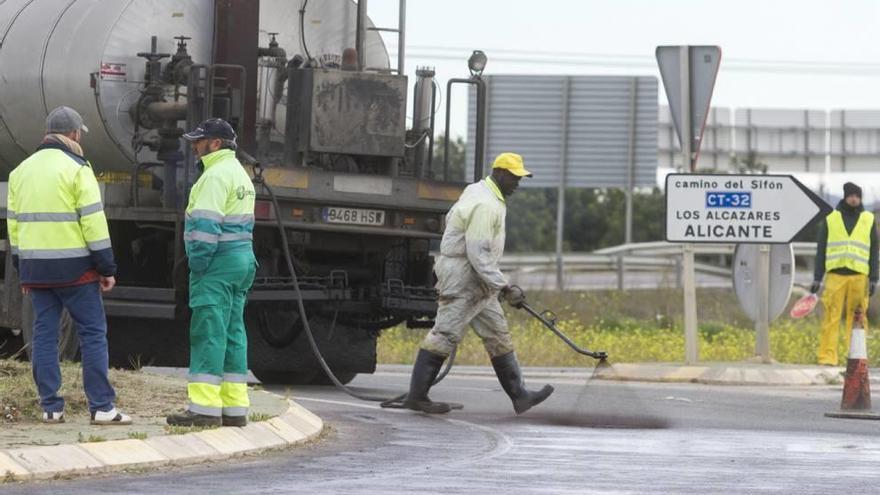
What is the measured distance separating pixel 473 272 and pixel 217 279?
2999 millimetres

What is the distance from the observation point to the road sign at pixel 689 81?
1875cm

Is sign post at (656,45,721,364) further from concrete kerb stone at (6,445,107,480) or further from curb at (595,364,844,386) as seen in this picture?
concrete kerb stone at (6,445,107,480)

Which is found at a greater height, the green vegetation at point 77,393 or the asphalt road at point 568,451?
the green vegetation at point 77,393

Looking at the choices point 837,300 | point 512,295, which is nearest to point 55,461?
point 512,295

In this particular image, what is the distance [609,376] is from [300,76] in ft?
12.7

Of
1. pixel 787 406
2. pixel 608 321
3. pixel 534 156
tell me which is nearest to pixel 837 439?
pixel 787 406

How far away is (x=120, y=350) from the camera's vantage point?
17047mm

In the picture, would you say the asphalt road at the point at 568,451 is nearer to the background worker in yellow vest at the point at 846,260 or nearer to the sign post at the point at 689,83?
the sign post at the point at 689,83

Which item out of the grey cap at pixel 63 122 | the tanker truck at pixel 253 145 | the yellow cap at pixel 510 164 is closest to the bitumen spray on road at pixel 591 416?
the yellow cap at pixel 510 164

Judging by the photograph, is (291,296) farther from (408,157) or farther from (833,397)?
(833,397)

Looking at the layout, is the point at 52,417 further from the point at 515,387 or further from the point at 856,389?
the point at 856,389

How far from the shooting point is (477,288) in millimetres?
14375

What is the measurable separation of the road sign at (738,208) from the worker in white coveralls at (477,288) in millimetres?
4423

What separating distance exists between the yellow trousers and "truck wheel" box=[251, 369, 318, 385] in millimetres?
5033
